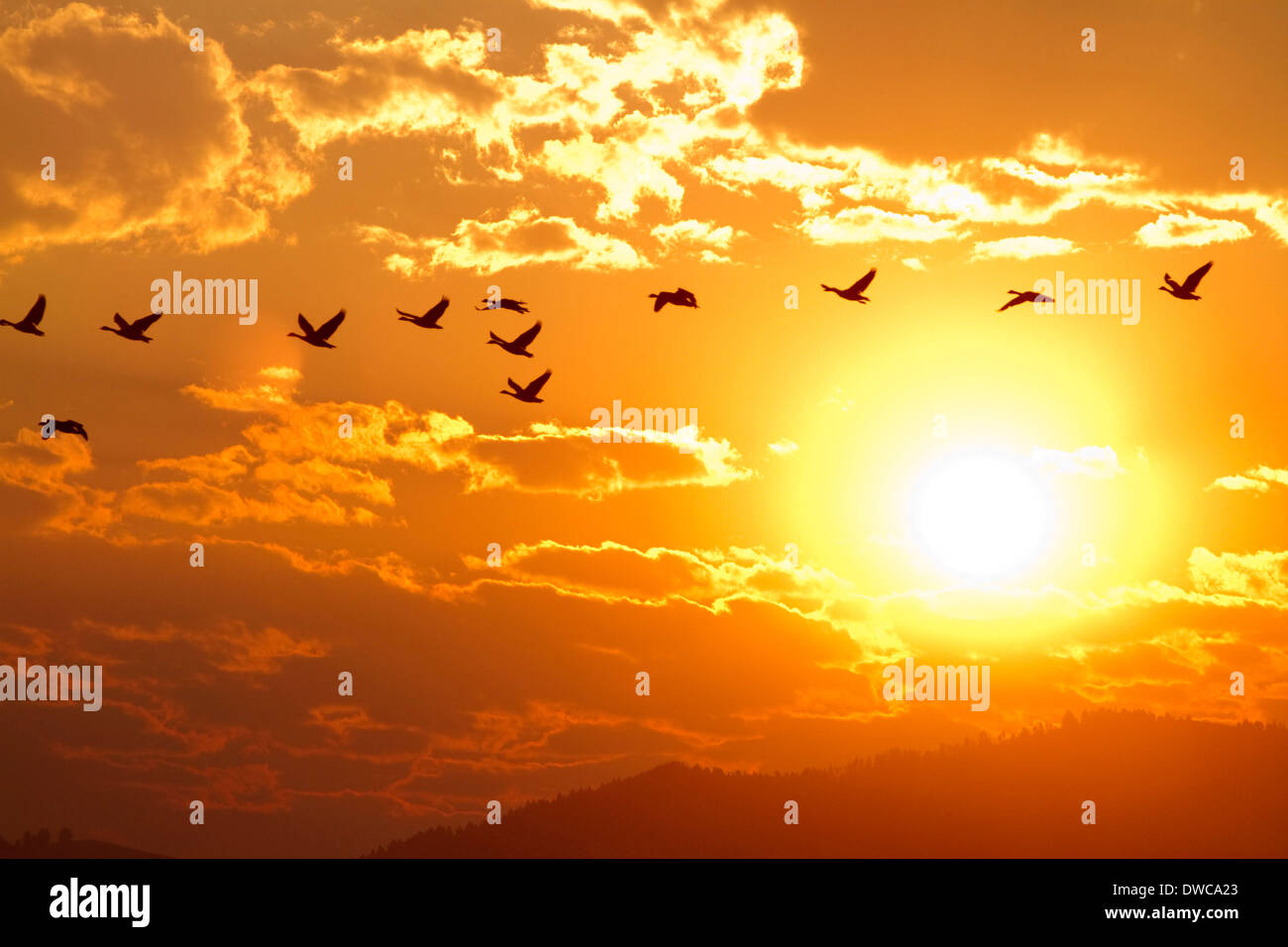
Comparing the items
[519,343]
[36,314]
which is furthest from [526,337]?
[36,314]

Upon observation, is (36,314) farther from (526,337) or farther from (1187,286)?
(1187,286)

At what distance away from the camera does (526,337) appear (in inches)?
2923

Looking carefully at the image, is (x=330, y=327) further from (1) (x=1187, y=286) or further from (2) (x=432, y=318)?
(1) (x=1187, y=286)

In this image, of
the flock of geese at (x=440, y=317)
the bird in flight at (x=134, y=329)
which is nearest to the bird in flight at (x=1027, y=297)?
the flock of geese at (x=440, y=317)

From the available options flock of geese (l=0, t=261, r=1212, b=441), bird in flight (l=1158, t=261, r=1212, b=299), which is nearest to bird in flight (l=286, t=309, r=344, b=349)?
flock of geese (l=0, t=261, r=1212, b=441)

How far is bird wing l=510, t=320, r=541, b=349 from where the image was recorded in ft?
242

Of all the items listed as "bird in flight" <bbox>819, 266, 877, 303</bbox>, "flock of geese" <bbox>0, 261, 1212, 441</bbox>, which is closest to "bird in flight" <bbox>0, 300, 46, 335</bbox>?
"flock of geese" <bbox>0, 261, 1212, 441</bbox>

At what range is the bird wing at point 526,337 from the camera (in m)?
73.8

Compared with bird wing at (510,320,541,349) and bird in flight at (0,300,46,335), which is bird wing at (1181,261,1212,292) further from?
bird in flight at (0,300,46,335)

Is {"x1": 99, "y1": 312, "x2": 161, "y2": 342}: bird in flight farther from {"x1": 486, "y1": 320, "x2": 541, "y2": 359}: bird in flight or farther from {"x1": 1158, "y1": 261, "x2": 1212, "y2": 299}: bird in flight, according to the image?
{"x1": 1158, "y1": 261, "x2": 1212, "y2": 299}: bird in flight

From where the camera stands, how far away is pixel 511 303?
72.8 meters
